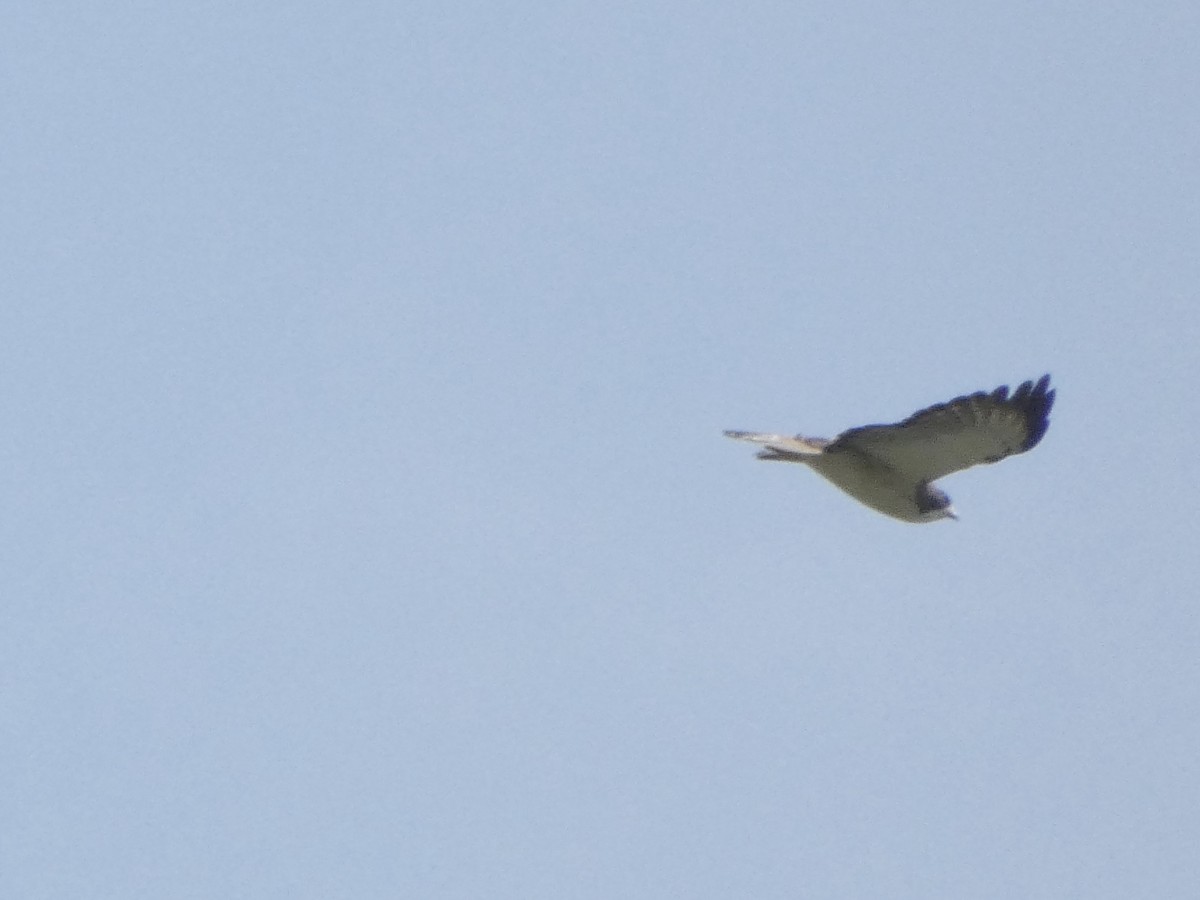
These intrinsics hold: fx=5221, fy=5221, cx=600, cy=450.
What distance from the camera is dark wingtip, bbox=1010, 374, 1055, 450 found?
39812 millimetres

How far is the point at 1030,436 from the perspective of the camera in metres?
40.1

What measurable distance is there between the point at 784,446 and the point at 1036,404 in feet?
6.53

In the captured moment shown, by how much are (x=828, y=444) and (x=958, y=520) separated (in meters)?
1.38

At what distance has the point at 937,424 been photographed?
131ft

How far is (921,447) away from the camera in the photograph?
40.2 m

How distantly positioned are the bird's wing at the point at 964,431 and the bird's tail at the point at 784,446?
0.20 meters

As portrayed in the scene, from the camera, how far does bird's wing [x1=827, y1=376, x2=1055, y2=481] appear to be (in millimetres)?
39750

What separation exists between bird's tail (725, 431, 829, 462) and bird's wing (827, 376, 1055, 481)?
7.8 inches

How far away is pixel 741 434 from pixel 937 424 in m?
1.63

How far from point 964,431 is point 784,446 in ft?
4.60

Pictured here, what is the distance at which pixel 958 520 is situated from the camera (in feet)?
135

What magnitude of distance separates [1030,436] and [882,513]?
5.16 ft

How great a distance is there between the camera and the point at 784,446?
4031 centimetres

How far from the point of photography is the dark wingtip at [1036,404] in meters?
39.8
